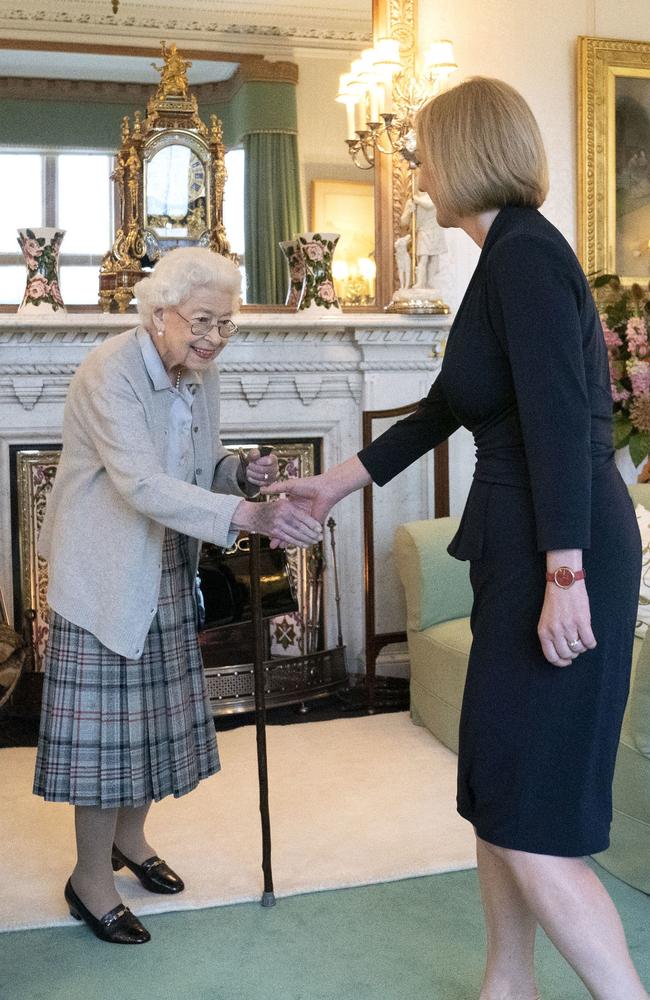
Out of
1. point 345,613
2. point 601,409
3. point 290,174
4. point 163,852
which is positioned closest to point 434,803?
point 163,852

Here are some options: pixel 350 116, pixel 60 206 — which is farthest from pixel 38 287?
pixel 350 116

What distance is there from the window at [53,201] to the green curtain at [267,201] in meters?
0.54

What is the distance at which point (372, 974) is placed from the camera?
7.40 ft

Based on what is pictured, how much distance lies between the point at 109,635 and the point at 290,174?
2626 mm

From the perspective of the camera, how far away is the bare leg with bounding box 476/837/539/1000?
6.07ft

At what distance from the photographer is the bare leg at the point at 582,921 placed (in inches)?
64.1

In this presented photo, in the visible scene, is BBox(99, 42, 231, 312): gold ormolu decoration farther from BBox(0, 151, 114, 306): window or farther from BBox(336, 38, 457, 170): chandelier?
BBox(336, 38, 457, 170): chandelier

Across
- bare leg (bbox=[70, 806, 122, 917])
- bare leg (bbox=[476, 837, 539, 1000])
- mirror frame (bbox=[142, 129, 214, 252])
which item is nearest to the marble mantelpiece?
mirror frame (bbox=[142, 129, 214, 252])

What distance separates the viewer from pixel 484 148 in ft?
5.49

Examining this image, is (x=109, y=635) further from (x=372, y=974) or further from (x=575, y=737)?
(x=575, y=737)

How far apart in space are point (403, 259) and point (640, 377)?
1.03 metres

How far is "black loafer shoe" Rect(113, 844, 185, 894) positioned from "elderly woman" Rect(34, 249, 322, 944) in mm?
195

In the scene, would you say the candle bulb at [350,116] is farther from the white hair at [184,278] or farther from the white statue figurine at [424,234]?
the white hair at [184,278]

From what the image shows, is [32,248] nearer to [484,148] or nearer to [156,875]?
[156,875]
